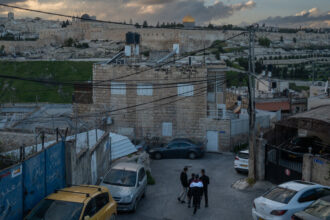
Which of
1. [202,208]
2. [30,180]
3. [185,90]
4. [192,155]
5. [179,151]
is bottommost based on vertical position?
[202,208]

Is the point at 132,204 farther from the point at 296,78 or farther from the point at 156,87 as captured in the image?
the point at 296,78

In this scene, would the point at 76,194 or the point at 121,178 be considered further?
the point at 121,178

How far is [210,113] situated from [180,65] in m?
3.46

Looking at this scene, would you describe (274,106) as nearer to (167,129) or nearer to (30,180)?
(167,129)

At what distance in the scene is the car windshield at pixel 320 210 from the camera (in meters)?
7.12

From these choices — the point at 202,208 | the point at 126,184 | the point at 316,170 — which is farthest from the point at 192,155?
the point at 316,170

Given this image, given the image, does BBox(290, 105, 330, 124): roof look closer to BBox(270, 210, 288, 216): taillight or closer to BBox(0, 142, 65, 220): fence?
BBox(270, 210, 288, 216): taillight

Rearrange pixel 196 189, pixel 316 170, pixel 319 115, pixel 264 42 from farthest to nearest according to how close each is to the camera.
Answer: pixel 264 42 → pixel 319 115 → pixel 316 170 → pixel 196 189

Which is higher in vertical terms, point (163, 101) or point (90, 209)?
point (163, 101)

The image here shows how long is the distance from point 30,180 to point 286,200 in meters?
6.11

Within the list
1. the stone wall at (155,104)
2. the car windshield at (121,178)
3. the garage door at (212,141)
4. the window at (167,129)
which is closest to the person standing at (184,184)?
the car windshield at (121,178)

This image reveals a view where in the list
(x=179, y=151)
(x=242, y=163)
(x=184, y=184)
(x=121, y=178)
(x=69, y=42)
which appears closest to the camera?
(x=121, y=178)

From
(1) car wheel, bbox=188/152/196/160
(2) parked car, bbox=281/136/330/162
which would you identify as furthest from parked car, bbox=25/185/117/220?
(1) car wheel, bbox=188/152/196/160

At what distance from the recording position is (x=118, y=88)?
22578 millimetres
